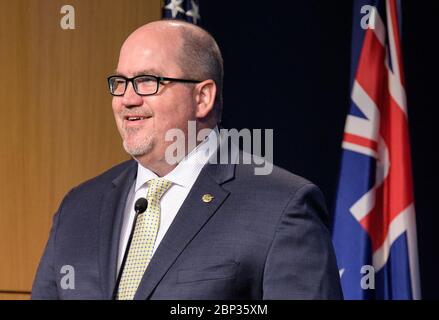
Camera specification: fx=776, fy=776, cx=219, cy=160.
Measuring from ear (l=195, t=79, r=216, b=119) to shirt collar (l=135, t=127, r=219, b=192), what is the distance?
0.07 m

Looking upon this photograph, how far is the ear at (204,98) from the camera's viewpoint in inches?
82.1

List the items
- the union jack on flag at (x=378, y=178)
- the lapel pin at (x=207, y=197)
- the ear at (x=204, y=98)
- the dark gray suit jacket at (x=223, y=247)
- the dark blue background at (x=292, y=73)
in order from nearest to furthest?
1. the dark gray suit jacket at (x=223, y=247)
2. the lapel pin at (x=207, y=197)
3. the ear at (x=204, y=98)
4. the union jack on flag at (x=378, y=178)
5. the dark blue background at (x=292, y=73)

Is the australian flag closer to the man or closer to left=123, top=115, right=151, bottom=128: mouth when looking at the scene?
the man

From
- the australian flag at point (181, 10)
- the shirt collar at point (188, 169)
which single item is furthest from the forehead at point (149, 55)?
the australian flag at point (181, 10)

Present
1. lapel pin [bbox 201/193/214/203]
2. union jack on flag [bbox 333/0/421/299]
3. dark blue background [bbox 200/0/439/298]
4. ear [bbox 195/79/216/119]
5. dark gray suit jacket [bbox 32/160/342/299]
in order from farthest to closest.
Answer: dark blue background [bbox 200/0/439/298] < union jack on flag [bbox 333/0/421/299] < ear [bbox 195/79/216/119] < lapel pin [bbox 201/193/214/203] < dark gray suit jacket [bbox 32/160/342/299]

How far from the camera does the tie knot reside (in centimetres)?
198

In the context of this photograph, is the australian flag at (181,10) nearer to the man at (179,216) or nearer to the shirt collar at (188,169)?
the man at (179,216)

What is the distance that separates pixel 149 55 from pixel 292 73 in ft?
5.42

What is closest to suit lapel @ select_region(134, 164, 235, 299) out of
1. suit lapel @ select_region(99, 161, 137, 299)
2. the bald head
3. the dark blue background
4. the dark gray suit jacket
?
the dark gray suit jacket

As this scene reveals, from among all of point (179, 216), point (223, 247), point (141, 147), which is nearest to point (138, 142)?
point (141, 147)

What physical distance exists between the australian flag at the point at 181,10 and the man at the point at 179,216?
1.00m

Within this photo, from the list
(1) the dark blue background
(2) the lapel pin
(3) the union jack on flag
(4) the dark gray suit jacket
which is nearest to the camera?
(4) the dark gray suit jacket
